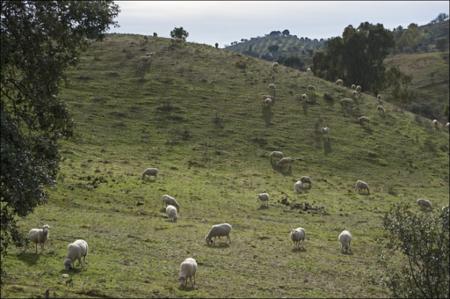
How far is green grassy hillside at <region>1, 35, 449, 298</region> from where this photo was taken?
24297 millimetres

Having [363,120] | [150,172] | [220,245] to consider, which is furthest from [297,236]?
[363,120]

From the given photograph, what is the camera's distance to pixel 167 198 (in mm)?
38031

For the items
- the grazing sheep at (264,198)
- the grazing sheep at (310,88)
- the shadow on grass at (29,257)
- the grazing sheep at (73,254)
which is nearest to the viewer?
the grazing sheep at (73,254)

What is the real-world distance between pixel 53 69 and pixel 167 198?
785 inches

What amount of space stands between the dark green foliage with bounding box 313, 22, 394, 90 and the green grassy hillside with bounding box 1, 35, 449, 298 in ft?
52.0

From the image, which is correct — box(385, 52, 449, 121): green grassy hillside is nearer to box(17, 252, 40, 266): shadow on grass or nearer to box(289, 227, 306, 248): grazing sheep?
box(289, 227, 306, 248): grazing sheep

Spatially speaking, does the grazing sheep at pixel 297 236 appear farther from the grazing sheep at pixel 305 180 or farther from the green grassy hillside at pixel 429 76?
the green grassy hillside at pixel 429 76

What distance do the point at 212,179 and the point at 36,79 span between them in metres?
29.3

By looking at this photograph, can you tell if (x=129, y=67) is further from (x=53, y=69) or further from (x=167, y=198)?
(x=53, y=69)

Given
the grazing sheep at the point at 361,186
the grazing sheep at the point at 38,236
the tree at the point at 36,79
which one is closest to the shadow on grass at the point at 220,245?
the grazing sheep at the point at 38,236

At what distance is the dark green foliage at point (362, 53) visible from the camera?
9075 centimetres

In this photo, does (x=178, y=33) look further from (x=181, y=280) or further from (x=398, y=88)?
(x=181, y=280)

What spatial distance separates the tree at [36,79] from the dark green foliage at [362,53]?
75921mm

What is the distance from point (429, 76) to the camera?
16162 cm
